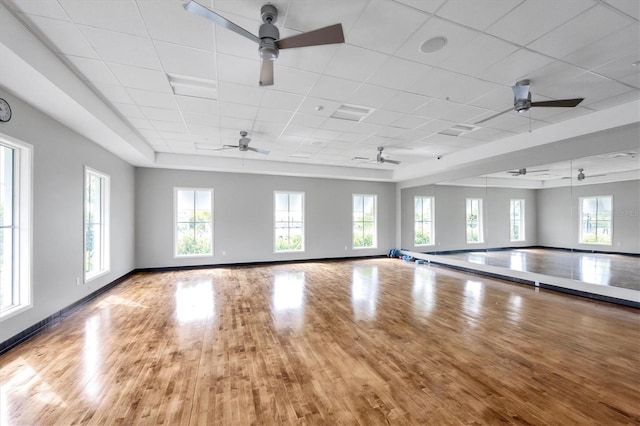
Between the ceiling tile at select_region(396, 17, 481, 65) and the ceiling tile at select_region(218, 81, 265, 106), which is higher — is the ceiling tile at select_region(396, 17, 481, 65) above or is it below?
above

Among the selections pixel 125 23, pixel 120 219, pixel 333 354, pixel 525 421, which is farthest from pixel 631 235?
pixel 120 219

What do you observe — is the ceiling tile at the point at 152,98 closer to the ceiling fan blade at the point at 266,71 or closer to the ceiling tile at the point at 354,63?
the ceiling fan blade at the point at 266,71

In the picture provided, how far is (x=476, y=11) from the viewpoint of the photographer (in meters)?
2.29

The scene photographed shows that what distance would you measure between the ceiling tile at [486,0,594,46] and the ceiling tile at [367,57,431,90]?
0.79 metres

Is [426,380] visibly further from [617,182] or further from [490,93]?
[617,182]

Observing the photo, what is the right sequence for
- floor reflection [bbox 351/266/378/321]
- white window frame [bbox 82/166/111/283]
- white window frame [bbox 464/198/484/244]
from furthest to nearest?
white window frame [bbox 464/198/484/244] → white window frame [bbox 82/166/111/283] → floor reflection [bbox 351/266/378/321]

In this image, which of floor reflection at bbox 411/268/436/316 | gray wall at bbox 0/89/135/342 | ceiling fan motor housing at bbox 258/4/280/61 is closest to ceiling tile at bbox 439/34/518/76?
ceiling fan motor housing at bbox 258/4/280/61

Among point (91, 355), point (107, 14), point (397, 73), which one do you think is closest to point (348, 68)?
point (397, 73)

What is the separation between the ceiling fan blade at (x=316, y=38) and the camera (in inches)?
81.9

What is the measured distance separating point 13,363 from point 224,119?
156 inches

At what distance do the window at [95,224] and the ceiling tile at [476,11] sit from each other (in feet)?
18.7

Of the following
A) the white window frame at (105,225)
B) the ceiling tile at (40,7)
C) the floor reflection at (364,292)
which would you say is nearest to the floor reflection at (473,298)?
the floor reflection at (364,292)

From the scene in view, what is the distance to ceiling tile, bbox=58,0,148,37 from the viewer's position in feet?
7.25

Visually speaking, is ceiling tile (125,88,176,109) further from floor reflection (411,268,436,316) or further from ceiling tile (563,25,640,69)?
ceiling tile (563,25,640,69)
